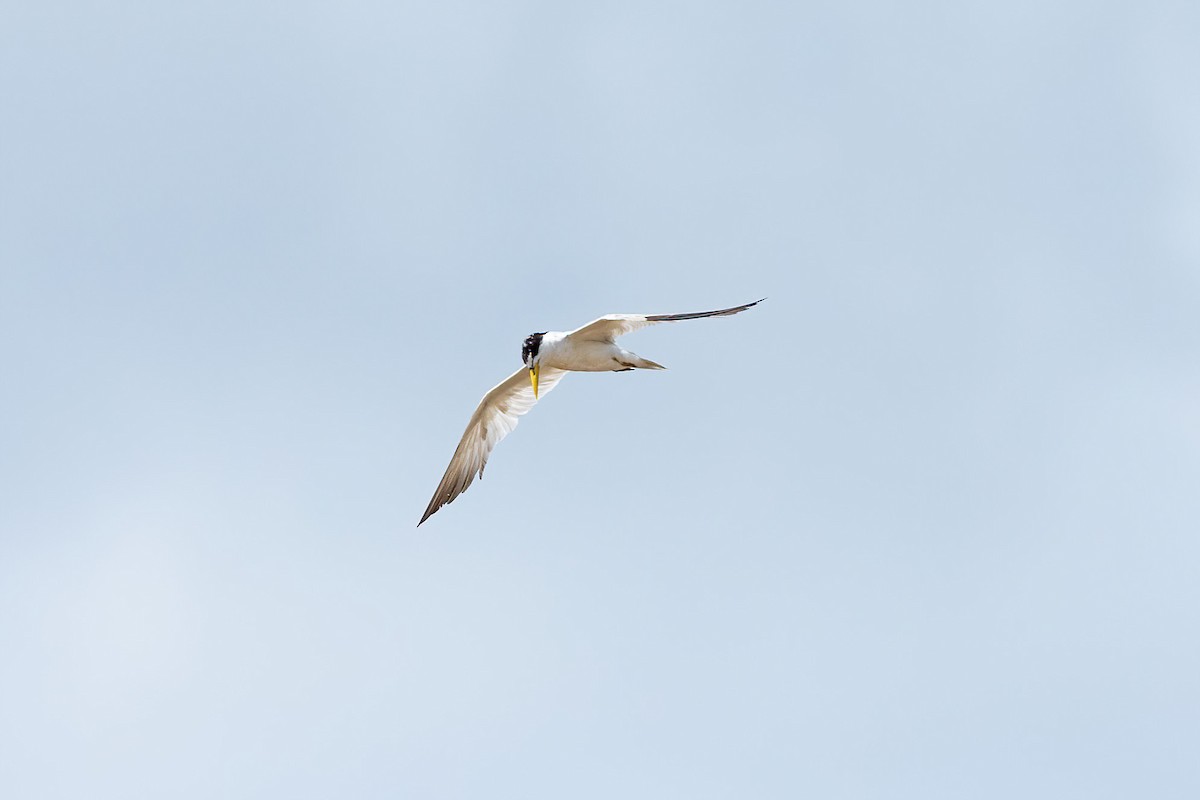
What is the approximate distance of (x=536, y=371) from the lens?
29844 millimetres

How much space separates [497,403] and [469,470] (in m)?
1.59

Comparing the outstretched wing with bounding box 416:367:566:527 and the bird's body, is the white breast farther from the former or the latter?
the outstretched wing with bounding box 416:367:566:527

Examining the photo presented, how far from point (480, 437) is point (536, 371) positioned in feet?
11.1

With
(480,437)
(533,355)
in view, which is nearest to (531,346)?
(533,355)

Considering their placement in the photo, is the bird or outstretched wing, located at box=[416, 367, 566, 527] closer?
the bird

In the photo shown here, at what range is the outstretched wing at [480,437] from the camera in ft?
106

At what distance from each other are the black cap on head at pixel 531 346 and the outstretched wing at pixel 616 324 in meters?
0.89

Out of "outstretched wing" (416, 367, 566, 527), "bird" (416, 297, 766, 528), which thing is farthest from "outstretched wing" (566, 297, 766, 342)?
"outstretched wing" (416, 367, 566, 527)

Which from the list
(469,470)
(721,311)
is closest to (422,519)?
(469,470)

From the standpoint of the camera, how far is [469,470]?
1286 inches

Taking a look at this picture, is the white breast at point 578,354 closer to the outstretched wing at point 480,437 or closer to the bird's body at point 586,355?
the bird's body at point 586,355

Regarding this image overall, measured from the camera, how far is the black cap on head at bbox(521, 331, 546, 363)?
96.7 ft

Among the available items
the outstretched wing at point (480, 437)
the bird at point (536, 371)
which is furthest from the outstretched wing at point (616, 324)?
the outstretched wing at point (480, 437)

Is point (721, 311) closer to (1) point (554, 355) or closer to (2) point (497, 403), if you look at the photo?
(1) point (554, 355)
